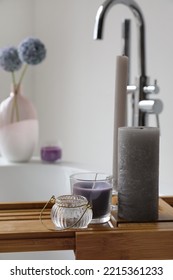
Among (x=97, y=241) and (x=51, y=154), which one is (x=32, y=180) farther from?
(x=97, y=241)

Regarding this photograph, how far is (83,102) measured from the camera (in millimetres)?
1774

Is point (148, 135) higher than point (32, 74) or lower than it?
lower

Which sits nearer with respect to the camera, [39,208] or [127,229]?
[127,229]

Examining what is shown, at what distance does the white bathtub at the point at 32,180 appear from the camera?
4.59 feet

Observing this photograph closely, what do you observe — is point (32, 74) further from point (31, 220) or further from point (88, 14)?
point (31, 220)

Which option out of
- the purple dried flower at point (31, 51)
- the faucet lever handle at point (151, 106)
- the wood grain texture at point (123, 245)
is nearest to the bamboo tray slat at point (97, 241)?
the wood grain texture at point (123, 245)

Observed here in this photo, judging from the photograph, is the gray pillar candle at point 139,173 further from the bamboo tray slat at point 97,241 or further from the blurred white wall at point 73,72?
the blurred white wall at point 73,72

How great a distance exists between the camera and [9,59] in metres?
1.46

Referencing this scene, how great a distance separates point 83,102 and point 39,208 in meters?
1.04

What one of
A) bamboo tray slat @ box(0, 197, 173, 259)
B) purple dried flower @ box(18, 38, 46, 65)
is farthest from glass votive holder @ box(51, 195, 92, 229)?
purple dried flower @ box(18, 38, 46, 65)

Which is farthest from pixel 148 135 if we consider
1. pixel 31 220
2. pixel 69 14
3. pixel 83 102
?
pixel 69 14

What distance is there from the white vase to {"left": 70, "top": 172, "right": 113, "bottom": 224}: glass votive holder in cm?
75

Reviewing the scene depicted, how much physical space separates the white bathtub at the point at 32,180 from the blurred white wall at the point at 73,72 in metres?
0.16
